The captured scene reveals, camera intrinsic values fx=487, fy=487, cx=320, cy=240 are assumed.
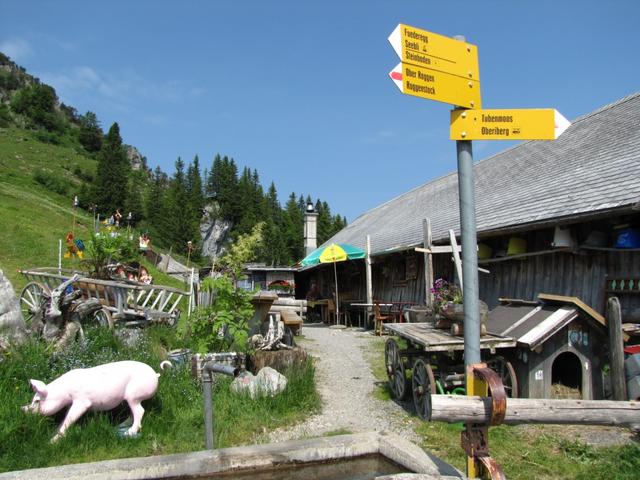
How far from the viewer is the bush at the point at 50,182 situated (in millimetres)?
46281

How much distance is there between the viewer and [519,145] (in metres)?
15.0

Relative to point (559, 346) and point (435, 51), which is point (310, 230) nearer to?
point (559, 346)

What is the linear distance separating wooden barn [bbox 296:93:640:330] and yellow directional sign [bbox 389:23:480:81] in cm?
387

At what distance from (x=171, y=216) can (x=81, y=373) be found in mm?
58102

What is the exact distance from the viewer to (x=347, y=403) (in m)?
6.84

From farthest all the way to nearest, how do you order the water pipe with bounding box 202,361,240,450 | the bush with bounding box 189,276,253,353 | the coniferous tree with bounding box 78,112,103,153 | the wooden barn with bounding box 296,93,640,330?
1. the coniferous tree with bounding box 78,112,103,153
2. the bush with bounding box 189,276,253,353
3. the wooden barn with bounding box 296,93,640,330
4. the water pipe with bounding box 202,361,240,450

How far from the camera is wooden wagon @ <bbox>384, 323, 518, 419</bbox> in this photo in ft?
19.1

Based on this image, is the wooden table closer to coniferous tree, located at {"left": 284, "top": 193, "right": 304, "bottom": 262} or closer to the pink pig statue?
the pink pig statue

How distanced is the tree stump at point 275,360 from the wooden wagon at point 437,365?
1.42 meters

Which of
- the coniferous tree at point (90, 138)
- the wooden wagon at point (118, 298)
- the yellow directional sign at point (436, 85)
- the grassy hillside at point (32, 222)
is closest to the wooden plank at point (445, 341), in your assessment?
the yellow directional sign at point (436, 85)

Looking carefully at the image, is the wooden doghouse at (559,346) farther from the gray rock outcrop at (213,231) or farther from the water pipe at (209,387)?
the gray rock outcrop at (213,231)

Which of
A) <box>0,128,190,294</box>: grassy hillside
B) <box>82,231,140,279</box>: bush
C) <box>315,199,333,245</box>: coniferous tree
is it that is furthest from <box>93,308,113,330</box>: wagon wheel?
<box>315,199,333,245</box>: coniferous tree

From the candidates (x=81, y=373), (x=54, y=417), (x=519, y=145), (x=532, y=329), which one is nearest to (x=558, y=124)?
(x=532, y=329)

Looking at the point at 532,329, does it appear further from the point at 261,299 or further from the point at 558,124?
the point at 261,299
